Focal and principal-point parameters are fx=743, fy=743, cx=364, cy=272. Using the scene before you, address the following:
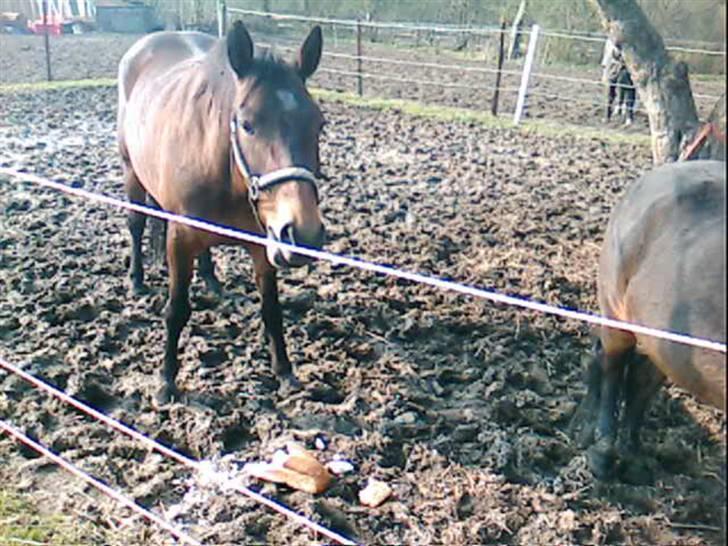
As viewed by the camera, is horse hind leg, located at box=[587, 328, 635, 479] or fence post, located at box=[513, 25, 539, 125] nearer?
horse hind leg, located at box=[587, 328, 635, 479]

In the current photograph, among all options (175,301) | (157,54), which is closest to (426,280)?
(175,301)

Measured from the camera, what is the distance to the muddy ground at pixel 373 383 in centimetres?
259

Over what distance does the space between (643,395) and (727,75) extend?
7.62 feet

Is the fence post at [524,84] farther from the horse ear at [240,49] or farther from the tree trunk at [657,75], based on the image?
the horse ear at [240,49]

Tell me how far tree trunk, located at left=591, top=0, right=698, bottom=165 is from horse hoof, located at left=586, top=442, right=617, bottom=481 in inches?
99.6

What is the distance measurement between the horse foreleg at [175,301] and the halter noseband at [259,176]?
21.6 inches

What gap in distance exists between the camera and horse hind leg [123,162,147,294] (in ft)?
14.7

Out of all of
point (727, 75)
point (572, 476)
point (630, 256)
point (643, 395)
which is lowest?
point (572, 476)

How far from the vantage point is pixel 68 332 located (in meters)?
3.86

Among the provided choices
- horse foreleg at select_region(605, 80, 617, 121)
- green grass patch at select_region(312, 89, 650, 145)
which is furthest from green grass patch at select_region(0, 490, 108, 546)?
horse foreleg at select_region(605, 80, 617, 121)

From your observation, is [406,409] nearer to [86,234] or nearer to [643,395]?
[643,395]

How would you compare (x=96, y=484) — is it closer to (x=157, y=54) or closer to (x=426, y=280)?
(x=426, y=280)

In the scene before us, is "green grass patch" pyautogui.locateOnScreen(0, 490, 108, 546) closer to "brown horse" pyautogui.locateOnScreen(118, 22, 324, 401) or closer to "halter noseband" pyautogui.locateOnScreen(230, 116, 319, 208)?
"brown horse" pyautogui.locateOnScreen(118, 22, 324, 401)

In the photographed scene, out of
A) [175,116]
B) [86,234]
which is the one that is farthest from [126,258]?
[175,116]
